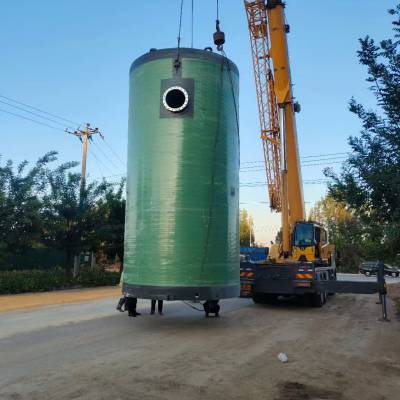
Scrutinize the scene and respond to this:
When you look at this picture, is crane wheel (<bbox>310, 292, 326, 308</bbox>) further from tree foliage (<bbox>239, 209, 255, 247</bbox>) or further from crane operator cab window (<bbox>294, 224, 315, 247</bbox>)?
tree foliage (<bbox>239, 209, 255, 247</bbox>)

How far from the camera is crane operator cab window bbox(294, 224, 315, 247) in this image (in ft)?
47.4

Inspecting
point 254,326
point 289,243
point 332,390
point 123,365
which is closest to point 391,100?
point 332,390

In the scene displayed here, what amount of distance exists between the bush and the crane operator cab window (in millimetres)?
10663

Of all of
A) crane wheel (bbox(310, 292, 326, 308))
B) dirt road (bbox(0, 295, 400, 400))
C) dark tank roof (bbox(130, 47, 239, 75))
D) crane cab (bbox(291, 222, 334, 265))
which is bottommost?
dirt road (bbox(0, 295, 400, 400))

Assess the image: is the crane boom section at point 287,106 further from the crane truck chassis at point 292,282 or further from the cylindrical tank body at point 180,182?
the cylindrical tank body at point 180,182

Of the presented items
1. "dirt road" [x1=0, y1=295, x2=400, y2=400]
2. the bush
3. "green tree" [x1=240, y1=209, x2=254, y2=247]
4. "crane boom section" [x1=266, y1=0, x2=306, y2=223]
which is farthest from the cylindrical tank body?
"green tree" [x1=240, y1=209, x2=254, y2=247]

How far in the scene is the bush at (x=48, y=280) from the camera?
1719 cm

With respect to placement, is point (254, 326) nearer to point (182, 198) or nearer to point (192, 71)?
point (182, 198)

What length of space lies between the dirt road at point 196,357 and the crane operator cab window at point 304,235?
10.2ft

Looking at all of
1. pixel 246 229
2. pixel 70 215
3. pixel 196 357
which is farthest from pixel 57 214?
pixel 246 229

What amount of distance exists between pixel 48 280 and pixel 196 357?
13543 mm

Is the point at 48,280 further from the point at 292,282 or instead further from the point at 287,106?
the point at 287,106

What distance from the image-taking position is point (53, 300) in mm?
15320

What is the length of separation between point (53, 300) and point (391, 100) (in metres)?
13.0
